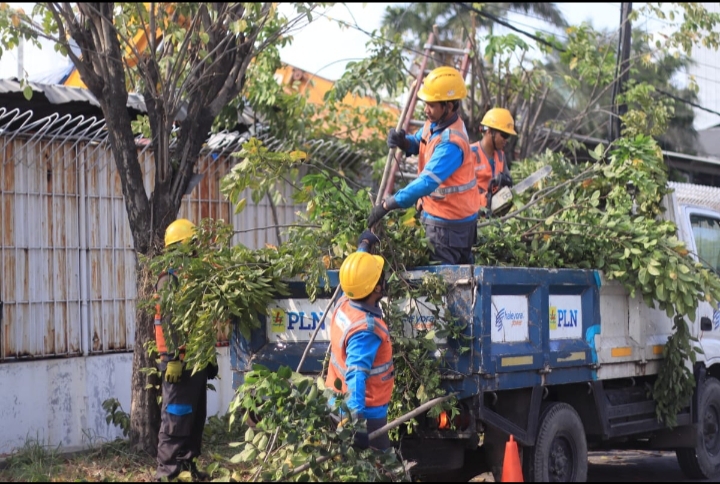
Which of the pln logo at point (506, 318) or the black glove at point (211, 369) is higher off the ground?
the pln logo at point (506, 318)

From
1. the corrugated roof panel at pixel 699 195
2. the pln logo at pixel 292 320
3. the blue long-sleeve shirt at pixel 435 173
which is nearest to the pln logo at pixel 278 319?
the pln logo at pixel 292 320

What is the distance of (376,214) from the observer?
241 inches

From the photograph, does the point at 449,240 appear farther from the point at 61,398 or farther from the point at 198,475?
the point at 61,398

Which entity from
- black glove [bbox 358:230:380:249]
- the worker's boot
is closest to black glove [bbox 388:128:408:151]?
black glove [bbox 358:230:380:249]

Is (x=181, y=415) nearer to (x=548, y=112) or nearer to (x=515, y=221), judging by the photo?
(x=515, y=221)

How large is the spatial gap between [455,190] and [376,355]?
1.67 metres

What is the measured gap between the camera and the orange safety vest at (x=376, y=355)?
5.21 metres

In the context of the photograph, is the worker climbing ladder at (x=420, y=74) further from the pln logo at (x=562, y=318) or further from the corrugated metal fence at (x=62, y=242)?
the corrugated metal fence at (x=62, y=242)

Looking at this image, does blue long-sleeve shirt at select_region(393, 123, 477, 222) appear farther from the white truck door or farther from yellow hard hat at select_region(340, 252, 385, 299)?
the white truck door

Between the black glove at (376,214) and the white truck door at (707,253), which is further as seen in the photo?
the white truck door at (707,253)

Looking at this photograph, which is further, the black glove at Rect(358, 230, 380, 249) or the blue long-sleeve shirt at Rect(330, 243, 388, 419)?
the black glove at Rect(358, 230, 380, 249)

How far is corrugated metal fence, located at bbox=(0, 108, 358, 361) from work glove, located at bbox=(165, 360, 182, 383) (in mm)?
2599

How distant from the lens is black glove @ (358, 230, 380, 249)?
19.2 feet

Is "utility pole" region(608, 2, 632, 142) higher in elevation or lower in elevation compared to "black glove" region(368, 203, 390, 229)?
higher
